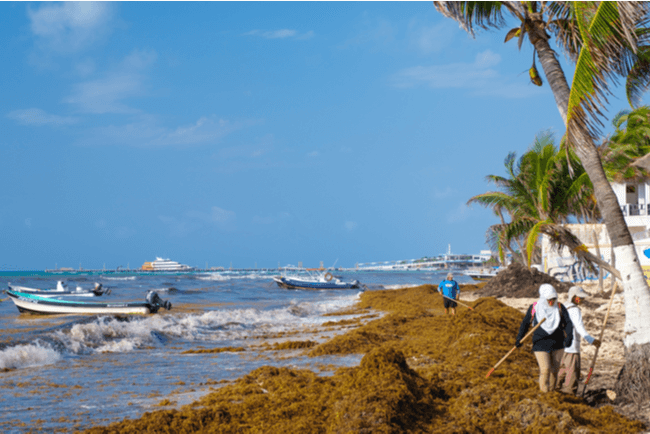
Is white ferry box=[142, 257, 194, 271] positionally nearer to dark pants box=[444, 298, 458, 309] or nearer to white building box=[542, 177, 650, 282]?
white building box=[542, 177, 650, 282]

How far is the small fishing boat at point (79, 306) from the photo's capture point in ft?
80.5

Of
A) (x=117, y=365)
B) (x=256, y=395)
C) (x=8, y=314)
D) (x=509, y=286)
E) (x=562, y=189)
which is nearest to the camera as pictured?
(x=256, y=395)

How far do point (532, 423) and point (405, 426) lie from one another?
4.56 feet

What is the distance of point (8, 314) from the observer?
27312 millimetres

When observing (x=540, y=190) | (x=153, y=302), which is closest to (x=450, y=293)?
(x=540, y=190)

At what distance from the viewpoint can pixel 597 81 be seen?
21.2 feet

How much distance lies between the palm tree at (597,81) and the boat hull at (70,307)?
20.9 meters

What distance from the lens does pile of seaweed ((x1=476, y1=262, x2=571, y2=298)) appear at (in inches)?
1094

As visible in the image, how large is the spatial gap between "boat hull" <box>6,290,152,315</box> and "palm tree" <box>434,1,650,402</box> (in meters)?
20.9

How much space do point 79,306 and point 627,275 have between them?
2429cm

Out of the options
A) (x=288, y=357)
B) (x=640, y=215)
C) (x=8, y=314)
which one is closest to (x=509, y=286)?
(x=640, y=215)

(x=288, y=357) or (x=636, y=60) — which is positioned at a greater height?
(x=636, y=60)

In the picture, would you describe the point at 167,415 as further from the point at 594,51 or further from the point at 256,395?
the point at 594,51

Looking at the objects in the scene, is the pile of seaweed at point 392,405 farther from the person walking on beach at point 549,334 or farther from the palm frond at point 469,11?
the palm frond at point 469,11
